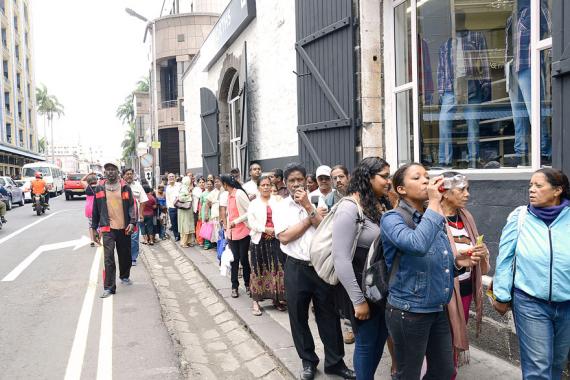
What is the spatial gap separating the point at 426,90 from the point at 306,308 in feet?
9.48

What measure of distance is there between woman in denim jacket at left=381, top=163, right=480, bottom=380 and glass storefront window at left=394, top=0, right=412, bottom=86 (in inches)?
133

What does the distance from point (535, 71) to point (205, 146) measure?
11473mm

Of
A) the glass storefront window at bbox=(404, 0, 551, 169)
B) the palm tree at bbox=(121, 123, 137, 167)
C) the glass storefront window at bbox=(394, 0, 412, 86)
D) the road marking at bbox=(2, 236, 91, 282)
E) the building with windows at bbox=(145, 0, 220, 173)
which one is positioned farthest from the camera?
the palm tree at bbox=(121, 123, 137, 167)

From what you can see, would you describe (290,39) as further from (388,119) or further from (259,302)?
(259,302)

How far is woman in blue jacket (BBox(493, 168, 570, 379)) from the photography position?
2.87m

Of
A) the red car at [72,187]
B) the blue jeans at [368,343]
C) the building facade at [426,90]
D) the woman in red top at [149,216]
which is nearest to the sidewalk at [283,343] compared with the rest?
the building facade at [426,90]

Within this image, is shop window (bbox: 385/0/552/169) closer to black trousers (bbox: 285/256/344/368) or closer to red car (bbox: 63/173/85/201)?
black trousers (bbox: 285/256/344/368)

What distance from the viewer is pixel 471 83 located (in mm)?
4914

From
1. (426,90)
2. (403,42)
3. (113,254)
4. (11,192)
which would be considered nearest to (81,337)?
(113,254)

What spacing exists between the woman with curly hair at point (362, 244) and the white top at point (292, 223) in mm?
806

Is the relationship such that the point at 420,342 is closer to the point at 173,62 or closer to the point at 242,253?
the point at 242,253

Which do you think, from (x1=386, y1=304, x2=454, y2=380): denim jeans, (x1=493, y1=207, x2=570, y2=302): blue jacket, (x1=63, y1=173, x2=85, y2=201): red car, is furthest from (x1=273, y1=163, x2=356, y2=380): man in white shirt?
(x1=63, y1=173, x2=85, y2=201): red car

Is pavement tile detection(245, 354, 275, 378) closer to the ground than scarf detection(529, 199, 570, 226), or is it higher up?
closer to the ground

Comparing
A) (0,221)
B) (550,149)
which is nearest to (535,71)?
(550,149)
